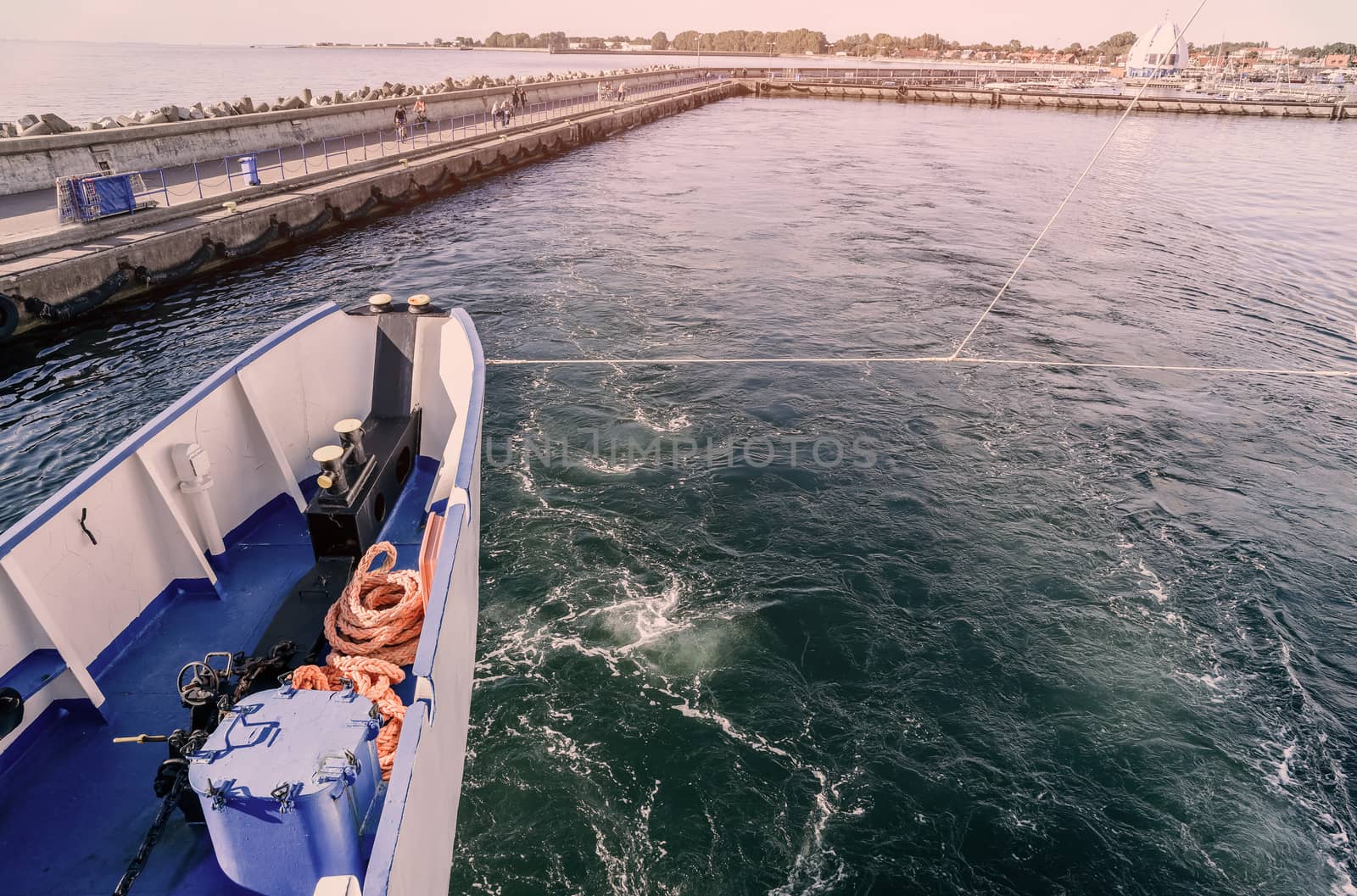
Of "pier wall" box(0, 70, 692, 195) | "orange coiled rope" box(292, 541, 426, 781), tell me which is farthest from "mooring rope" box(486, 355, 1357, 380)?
"pier wall" box(0, 70, 692, 195)

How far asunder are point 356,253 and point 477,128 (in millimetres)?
25100

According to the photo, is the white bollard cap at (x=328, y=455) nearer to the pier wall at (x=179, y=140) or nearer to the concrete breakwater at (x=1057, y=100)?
the pier wall at (x=179, y=140)

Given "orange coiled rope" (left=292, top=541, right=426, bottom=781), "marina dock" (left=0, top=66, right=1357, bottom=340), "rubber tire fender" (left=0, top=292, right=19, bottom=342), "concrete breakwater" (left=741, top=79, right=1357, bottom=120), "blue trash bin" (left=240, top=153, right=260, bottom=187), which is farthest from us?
"concrete breakwater" (left=741, top=79, right=1357, bottom=120)

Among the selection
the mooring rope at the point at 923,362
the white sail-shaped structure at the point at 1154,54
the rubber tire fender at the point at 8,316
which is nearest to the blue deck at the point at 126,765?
the mooring rope at the point at 923,362

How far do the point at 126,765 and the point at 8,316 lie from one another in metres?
16.9

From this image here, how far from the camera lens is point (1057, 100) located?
98125 millimetres

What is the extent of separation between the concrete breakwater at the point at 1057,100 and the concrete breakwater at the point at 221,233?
261 feet

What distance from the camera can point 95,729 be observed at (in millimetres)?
6109

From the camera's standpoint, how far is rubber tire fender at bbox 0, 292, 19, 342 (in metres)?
16.8

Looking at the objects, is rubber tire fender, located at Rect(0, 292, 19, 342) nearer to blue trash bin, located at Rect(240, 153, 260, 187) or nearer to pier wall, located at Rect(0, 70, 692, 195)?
pier wall, located at Rect(0, 70, 692, 195)

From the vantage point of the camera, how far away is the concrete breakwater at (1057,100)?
89.5m

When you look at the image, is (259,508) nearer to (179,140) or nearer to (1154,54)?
(179,140)

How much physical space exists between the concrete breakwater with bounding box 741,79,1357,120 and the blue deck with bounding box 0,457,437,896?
10963cm

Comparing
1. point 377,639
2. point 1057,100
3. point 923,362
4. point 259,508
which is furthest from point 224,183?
point 1057,100
